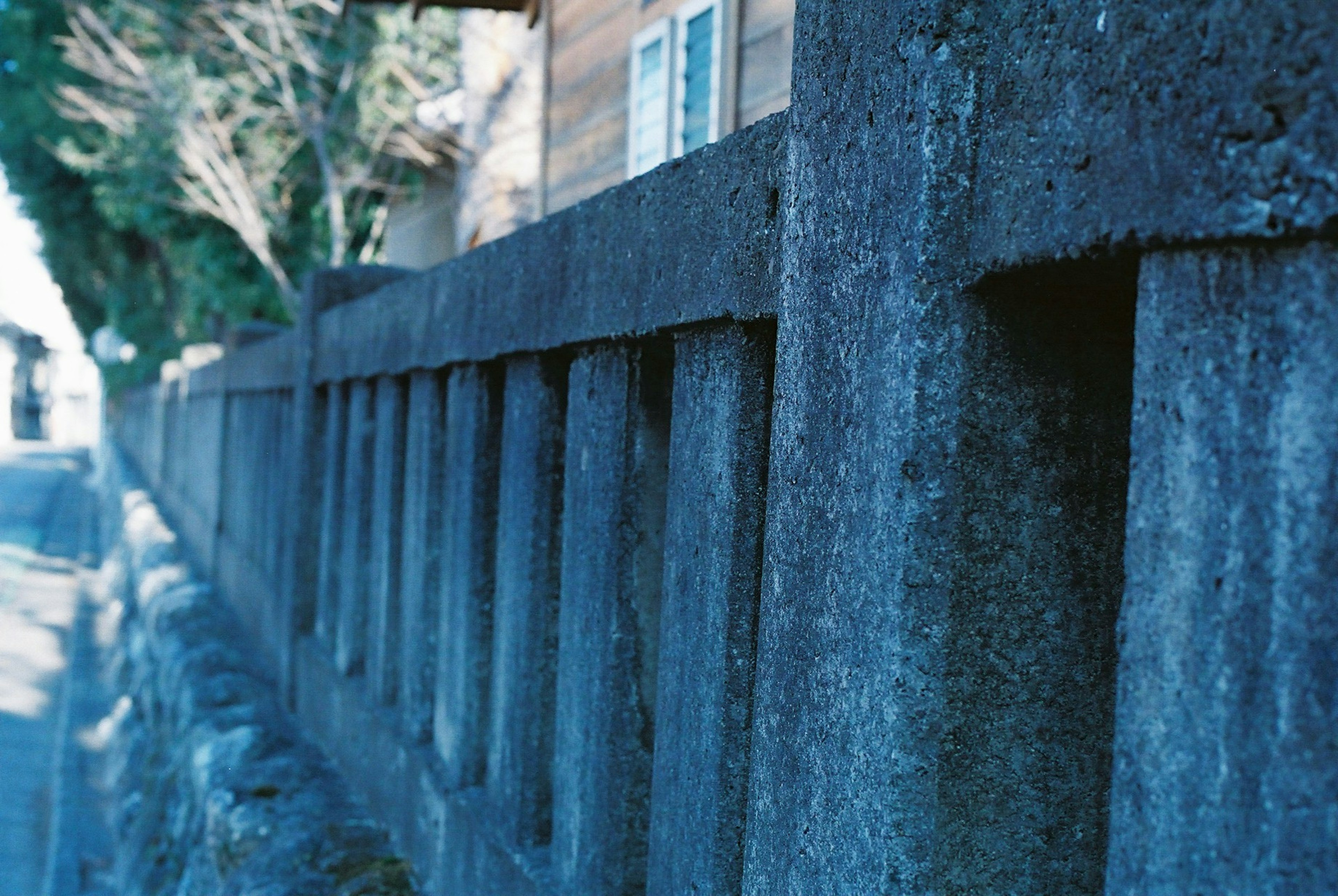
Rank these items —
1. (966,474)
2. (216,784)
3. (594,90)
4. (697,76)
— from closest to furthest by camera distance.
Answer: (966,474) → (216,784) → (697,76) → (594,90)

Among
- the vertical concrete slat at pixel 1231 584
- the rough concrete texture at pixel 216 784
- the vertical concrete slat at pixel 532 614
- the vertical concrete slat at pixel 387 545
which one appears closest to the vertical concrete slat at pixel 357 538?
the vertical concrete slat at pixel 387 545

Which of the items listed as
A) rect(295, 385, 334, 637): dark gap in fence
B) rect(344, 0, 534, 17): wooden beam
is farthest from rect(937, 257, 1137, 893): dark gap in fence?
rect(344, 0, 534, 17): wooden beam

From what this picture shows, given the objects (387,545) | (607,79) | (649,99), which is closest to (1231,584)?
(387,545)

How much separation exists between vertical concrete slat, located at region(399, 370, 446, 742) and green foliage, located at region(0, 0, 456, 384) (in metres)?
8.10

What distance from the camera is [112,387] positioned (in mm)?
26562

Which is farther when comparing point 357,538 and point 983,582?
point 357,538

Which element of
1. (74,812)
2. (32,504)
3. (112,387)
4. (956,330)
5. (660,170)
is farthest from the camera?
(112,387)

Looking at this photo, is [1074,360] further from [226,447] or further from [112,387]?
[112,387]

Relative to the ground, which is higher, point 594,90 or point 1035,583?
point 594,90

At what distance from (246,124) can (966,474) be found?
15.8 meters

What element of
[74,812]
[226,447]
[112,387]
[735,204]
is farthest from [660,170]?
[112,387]

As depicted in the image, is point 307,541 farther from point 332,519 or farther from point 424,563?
point 424,563

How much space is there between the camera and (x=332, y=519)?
4.39 m

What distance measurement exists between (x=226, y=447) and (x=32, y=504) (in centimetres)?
1373
